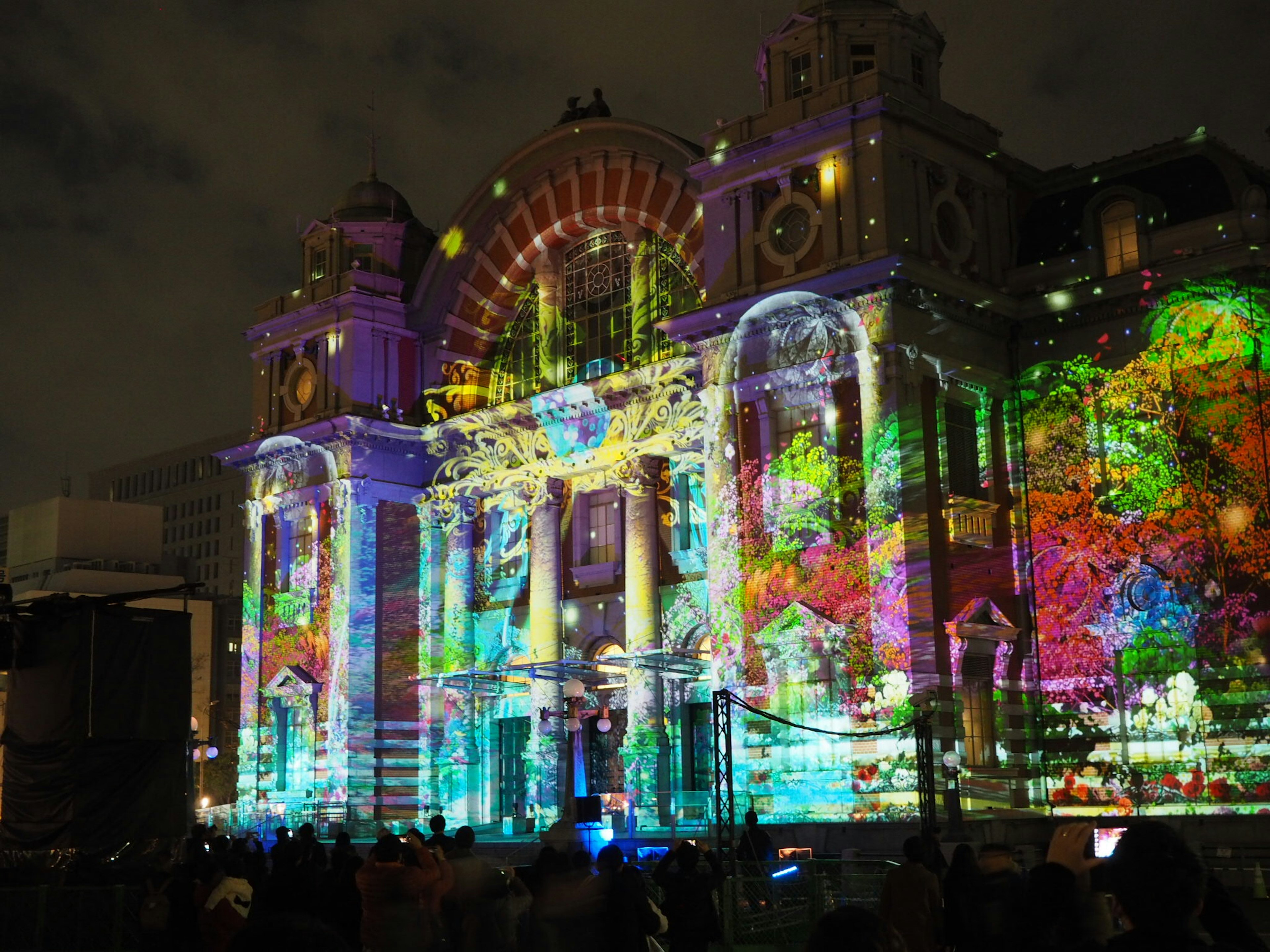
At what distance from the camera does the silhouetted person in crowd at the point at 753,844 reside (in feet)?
81.6

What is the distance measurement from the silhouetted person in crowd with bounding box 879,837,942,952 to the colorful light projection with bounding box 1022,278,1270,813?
19.6m

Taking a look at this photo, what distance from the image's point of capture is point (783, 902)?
19969mm

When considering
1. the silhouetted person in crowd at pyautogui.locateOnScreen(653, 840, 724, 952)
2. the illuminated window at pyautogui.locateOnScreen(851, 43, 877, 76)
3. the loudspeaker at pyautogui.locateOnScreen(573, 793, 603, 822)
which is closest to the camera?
the silhouetted person in crowd at pyautogui.locateOnScreen(653, 840, 724, 952)

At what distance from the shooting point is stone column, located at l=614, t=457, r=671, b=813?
37.8 m

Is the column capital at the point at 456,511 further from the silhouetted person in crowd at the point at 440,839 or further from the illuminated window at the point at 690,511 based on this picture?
the silhouetted person in crowd at the point at 440,839

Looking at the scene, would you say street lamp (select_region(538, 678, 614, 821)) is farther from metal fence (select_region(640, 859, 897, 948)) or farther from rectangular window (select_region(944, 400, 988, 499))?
metal fence (select_region(640, 859, 897, 948))

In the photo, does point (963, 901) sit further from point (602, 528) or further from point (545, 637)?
point (602, 528)

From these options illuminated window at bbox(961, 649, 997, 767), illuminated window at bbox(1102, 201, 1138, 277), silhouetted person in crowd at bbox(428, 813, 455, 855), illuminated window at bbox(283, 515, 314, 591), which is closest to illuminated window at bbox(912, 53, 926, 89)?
illuminated window at bbox(1102, 201, 1138, 277)

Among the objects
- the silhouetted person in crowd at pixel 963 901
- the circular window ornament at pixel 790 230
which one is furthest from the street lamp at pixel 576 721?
the silhouetted person in crowd at pixel 963 901

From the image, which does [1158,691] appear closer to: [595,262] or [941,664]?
[941,664]

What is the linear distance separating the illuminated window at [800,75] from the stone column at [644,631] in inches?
380

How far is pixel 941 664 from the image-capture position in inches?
1261

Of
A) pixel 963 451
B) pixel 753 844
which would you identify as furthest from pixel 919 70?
pixel 753 844

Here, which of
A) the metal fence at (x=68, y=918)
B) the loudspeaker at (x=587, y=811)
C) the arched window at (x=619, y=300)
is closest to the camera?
the metal fence at (x=68, y=918)
